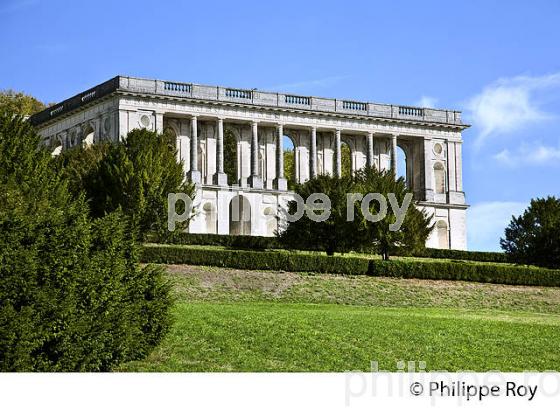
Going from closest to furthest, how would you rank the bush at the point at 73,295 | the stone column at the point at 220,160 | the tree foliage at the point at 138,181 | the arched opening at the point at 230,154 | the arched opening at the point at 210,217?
the bush at the point at 73,295 < the tree foliage at the point at 138,181 < the arched opening at the point at 210,217 < the stone column at the point at 220,160 < the arched opening at the point at 230,154

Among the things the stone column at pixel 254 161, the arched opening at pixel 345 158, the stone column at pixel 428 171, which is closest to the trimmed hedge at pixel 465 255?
the stone column at pixel 428 171

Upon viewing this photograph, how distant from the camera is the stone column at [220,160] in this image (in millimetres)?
70312

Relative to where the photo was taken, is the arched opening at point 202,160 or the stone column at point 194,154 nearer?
the stone column at point 194,154

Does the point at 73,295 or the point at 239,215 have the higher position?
the point at 239,215

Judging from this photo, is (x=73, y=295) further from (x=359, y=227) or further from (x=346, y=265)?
(x=359, y=227)

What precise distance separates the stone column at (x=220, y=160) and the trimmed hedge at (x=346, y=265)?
25.2m

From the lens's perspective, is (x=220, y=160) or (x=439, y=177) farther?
(x=439, y=177)

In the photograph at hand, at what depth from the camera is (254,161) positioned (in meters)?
72.1

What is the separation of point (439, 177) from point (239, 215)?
17.7m

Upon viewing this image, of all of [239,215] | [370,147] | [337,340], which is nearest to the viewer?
[337,340]

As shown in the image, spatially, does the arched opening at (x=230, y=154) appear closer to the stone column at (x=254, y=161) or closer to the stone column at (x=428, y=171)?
the stone column at (x=254, y=161)

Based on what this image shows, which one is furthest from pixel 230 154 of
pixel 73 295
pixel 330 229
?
pixel 73 295

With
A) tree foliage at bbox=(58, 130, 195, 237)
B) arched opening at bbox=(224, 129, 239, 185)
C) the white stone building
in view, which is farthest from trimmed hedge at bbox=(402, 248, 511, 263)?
arched opening at bbox=(224, 129, 239, 185)

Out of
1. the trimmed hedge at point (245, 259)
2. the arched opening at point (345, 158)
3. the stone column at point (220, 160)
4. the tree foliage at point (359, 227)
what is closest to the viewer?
the trimmed hedge at point (245, 259)
